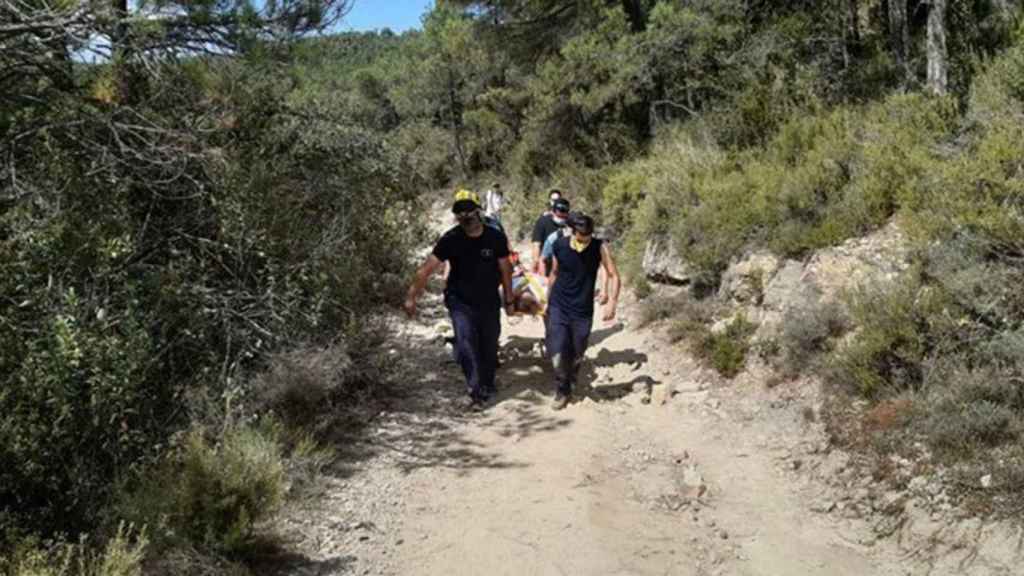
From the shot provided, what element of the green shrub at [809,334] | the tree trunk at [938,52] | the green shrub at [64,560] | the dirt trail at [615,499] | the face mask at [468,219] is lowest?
the dirt trail at [615,499]

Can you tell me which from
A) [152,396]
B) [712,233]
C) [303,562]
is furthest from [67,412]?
[712,233]

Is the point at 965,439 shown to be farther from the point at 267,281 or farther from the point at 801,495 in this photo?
the point at 267,281

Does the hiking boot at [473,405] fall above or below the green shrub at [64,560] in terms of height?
below

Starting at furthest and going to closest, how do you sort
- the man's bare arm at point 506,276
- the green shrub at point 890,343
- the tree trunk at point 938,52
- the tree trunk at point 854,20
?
the tree trunk at point 854,20, the tree trunk at point 938,52, the man's bare arm at point 506,276, the green shrub at point 890,343

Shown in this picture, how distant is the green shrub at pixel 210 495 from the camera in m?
3.56

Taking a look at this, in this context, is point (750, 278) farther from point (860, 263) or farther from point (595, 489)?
point (595, 489)

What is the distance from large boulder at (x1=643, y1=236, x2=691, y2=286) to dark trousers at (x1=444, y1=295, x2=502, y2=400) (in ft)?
9.42

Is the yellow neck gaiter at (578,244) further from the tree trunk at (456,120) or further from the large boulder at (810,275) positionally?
the tree trunk at (456,120)

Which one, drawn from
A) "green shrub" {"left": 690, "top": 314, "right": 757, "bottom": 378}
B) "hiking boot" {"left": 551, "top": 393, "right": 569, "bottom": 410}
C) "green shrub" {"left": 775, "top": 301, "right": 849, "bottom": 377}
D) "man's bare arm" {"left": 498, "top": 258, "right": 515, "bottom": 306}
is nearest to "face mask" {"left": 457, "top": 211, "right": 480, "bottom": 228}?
"man's bare arm" {"left": 498, "top": 258, "right": 515, "bottom": 306}

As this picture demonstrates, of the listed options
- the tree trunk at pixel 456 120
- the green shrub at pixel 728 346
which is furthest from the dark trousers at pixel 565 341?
the tree trunk at pixel 456 120

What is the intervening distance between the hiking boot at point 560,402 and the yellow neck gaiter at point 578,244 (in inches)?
49.4

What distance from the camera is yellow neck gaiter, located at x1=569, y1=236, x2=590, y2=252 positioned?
6332 mm

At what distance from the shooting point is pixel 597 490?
488 cm

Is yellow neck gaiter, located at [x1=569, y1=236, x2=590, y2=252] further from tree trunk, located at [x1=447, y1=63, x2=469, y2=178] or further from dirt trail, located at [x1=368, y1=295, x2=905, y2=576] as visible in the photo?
tree trunk, located at [x1=447, y1=63, x2=469, y2=178]
